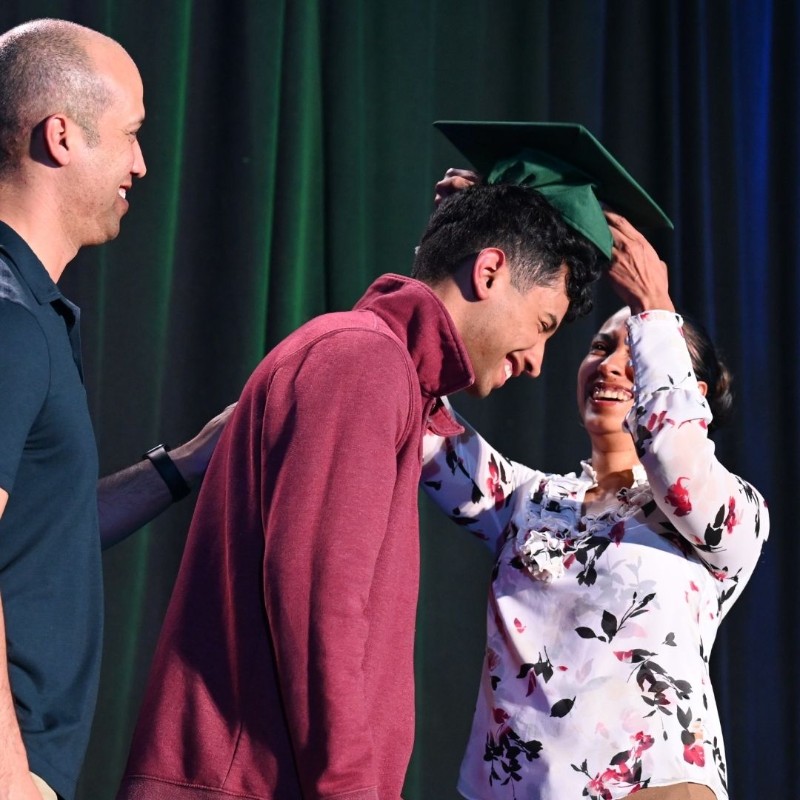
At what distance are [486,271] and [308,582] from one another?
561 mm

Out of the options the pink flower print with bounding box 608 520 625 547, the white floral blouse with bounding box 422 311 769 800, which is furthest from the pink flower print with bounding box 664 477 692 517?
the pink flower print with bounding box 608 520 625 547

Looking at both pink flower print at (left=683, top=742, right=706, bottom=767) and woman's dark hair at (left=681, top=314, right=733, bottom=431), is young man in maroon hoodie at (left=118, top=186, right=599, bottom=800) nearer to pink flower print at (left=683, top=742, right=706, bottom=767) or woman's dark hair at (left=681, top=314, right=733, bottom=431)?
pink flower print at (left=683, top=742, right=706, bottom=767)

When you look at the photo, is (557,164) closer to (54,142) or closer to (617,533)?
(617,533)

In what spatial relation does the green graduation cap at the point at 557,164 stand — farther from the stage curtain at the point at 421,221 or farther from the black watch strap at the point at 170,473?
the stage curtain at the point at 421,221

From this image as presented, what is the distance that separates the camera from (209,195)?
253cm

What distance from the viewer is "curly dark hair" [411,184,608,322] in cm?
149

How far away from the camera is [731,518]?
1705mm

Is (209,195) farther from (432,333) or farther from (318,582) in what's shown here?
(318,582)

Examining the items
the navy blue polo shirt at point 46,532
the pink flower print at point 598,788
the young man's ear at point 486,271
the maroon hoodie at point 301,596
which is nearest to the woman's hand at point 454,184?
the young man's ear at point 486,271

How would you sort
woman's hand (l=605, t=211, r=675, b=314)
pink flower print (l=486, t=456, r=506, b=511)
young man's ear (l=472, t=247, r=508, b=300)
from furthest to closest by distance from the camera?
pink flower print (l=486, t=456, r=506, b=511) → woman's hand (l=605, t=211, r=675, b=314) → young man's ear (l=472, t=247, r=508, b=300)

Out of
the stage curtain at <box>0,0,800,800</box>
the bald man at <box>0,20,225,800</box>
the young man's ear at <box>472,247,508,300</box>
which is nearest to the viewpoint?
the bald man at <box>0,20,225,800</box>

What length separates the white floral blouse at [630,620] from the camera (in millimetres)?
1606

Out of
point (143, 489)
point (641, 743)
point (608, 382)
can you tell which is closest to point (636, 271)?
point (608, 382)

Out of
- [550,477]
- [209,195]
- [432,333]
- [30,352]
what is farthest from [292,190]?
[30,352]
